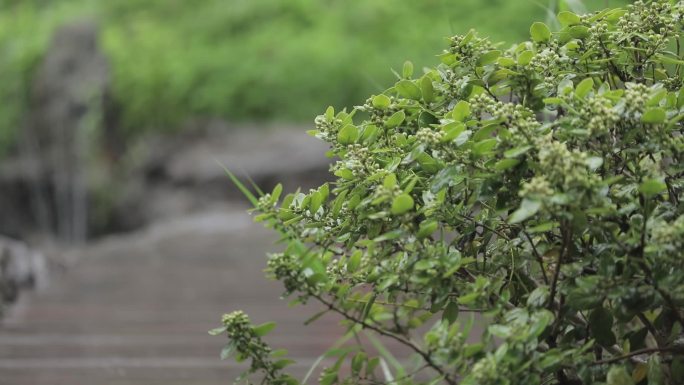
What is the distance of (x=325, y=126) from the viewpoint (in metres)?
1.73

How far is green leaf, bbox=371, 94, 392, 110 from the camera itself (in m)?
1.68

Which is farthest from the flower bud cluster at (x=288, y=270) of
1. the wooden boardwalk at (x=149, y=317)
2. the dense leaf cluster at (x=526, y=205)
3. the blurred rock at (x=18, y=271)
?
the blurred rock at (x=18, y=271)

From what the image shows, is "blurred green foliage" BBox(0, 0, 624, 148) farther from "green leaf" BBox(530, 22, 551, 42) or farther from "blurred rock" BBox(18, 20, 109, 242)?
"green leaf" BBox(530, 22, 551, 42)

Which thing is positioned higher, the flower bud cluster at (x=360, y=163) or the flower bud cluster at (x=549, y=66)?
the flower bud cluster at (x=549, y=66)

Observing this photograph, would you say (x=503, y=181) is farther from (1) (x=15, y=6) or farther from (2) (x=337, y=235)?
(1) (x=15, y=6)

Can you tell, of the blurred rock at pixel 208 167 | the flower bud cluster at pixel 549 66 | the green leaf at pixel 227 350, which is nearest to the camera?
the flower bud cluster at pixel 549 66

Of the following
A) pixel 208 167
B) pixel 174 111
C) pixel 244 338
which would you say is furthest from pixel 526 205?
pixel 174 111

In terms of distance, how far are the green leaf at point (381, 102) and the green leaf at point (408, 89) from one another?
36mm

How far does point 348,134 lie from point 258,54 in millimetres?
9948

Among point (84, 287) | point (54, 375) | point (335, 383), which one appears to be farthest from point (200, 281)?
point (335, 383)

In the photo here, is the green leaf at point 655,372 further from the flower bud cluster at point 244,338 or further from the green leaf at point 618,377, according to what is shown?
the flower bud cluster at point 244,338

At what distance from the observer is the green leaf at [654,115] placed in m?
1.43

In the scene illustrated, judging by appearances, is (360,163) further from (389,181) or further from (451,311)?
(451,311)

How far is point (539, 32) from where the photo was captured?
1.76 meters
